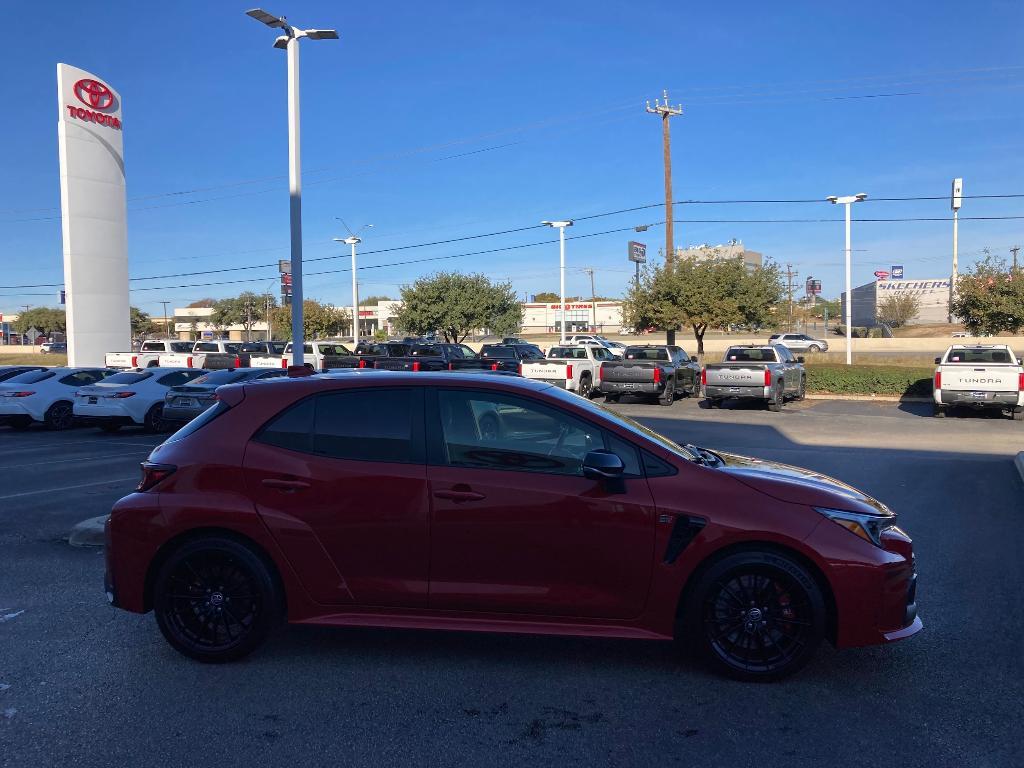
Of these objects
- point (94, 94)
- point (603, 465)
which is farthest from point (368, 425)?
point (94, 94)

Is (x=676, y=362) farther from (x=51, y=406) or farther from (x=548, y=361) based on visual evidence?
(x=51, y=406)

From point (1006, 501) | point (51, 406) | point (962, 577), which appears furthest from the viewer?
point (51, 406)

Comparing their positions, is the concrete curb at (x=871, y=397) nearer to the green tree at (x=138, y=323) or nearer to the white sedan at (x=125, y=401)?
the white sedan at (x=125, y=401)

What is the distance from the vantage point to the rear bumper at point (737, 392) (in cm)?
2281

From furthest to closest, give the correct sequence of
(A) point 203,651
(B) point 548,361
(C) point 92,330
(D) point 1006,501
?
(C) point 92,330 → (B) point 548,361 → (D) point 1006,501 → (A) point 203,651

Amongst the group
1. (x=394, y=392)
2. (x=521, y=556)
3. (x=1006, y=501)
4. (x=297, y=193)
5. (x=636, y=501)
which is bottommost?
(x=1006, y=501)

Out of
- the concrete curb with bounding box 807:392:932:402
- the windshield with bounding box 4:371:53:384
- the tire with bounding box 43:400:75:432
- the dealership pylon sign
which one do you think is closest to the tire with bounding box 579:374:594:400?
the concrete curb with bounding box 807:392:932:402

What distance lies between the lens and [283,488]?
473cm

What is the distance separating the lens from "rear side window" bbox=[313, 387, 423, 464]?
188 inches

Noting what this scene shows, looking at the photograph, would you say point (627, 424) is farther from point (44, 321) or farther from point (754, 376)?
point (44, 321)

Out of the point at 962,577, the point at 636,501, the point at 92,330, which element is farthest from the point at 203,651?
the point at 92,330

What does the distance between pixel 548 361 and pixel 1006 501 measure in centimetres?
1712

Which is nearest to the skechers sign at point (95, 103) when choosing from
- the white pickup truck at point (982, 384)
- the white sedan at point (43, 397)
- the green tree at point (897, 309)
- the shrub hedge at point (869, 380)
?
the white sedan at point (43, 397)

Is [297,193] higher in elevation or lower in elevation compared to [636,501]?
higher
